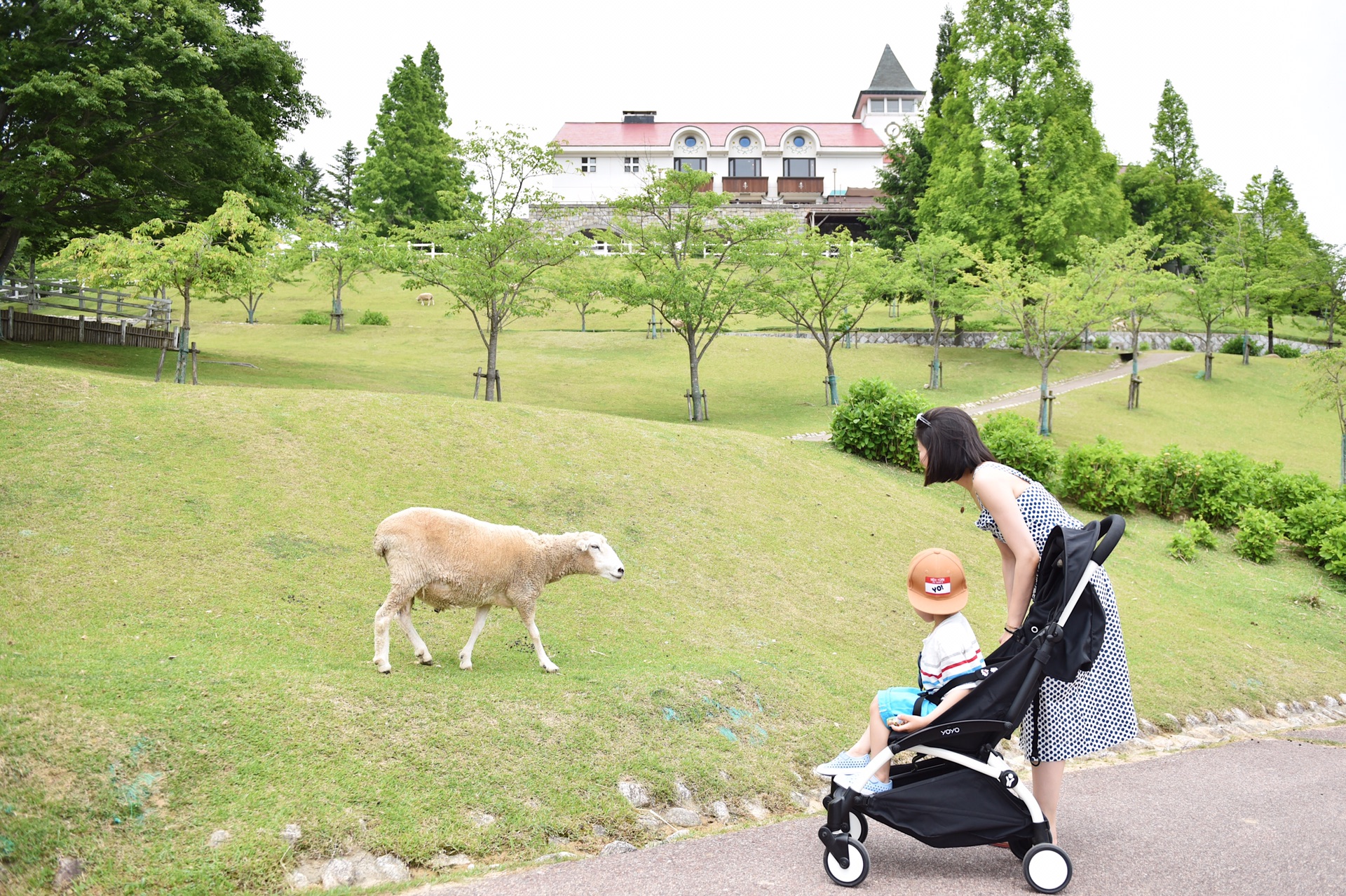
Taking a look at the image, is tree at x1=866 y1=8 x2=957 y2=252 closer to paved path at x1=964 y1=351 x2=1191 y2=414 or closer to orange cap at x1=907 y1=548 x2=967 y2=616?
paved path at x1=964 y1=351 x2=1191 y2=414

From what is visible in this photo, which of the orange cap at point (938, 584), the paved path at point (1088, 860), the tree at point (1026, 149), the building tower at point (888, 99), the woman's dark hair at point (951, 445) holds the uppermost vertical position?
the building tower at point (888, 99)

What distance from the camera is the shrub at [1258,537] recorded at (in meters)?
16.7

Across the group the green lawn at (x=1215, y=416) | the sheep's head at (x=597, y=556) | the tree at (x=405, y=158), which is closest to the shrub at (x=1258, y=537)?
the green lawn at (x=1215, y=416)

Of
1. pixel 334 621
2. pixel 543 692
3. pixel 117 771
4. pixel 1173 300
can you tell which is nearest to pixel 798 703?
pixel 543 692

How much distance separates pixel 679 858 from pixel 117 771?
3200 mm

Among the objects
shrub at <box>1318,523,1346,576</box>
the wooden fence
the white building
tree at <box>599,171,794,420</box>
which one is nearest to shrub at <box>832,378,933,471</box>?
tree at <box>599,171,794,420</box>

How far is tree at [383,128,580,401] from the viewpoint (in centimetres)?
2488

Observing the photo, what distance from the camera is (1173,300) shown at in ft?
205

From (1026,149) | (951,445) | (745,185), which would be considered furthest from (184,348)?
(745,185)

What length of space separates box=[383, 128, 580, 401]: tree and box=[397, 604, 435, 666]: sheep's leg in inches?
697

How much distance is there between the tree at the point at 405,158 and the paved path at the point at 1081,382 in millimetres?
37268

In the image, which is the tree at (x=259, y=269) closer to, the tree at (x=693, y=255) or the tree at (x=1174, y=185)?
the tree at (x=693, y=255)

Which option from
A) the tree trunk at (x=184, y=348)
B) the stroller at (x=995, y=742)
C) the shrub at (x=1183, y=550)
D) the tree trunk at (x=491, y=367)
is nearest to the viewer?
the stroller at (x=995, y=742)

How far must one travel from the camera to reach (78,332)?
2692 centimetres
